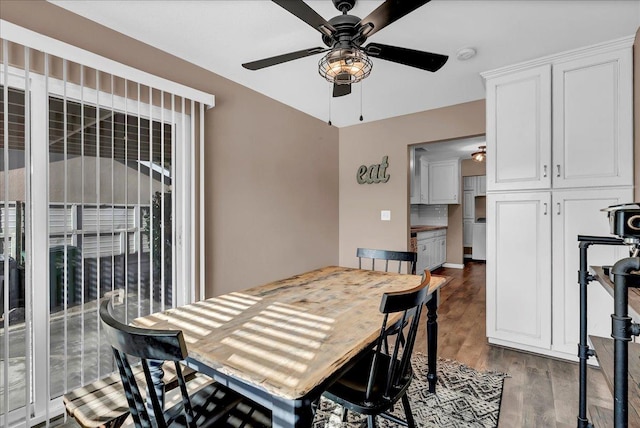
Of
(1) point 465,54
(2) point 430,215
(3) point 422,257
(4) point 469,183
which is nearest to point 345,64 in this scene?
(1) point 465,54

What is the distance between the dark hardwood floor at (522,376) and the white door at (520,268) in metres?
0.17

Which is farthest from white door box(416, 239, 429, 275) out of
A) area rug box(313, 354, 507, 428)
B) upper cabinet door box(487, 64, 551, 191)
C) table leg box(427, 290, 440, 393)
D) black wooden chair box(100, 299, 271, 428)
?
black wooden chair box(100, 299, 271, 428)

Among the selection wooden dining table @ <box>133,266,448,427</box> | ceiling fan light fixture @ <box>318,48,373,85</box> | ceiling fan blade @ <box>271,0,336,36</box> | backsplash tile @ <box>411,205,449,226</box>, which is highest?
ceiling fan blade @ <box>271,0,336,36</box>

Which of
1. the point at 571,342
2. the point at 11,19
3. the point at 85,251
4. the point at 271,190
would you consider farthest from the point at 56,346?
the point at 571,342

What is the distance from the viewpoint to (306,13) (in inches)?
54.3

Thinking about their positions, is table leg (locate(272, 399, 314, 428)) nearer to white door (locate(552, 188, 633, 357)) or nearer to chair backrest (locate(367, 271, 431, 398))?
chair backrest (locate(367, 271, 431, 398))

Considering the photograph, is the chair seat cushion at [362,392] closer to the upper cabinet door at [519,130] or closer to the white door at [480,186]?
the upper cabinet door at [519,130]

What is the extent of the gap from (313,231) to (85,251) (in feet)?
7.72

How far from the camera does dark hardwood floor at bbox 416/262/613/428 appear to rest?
172 centimetres

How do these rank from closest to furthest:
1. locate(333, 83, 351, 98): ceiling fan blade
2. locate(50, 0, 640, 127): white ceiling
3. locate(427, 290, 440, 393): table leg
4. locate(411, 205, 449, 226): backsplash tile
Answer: locate(50, 0, 640, 127): white ceiling < locate(427, 290, 440, 393): table leg < locate(333, 83, 351, 98): ceiling fan blade < locate(411, 205, 449, 226): backsplash tile

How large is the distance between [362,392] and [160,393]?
0.78m

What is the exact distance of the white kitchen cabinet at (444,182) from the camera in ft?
19.2

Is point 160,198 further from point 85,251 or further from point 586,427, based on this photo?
point 586,427

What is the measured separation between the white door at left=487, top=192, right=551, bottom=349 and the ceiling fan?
4.84ft
